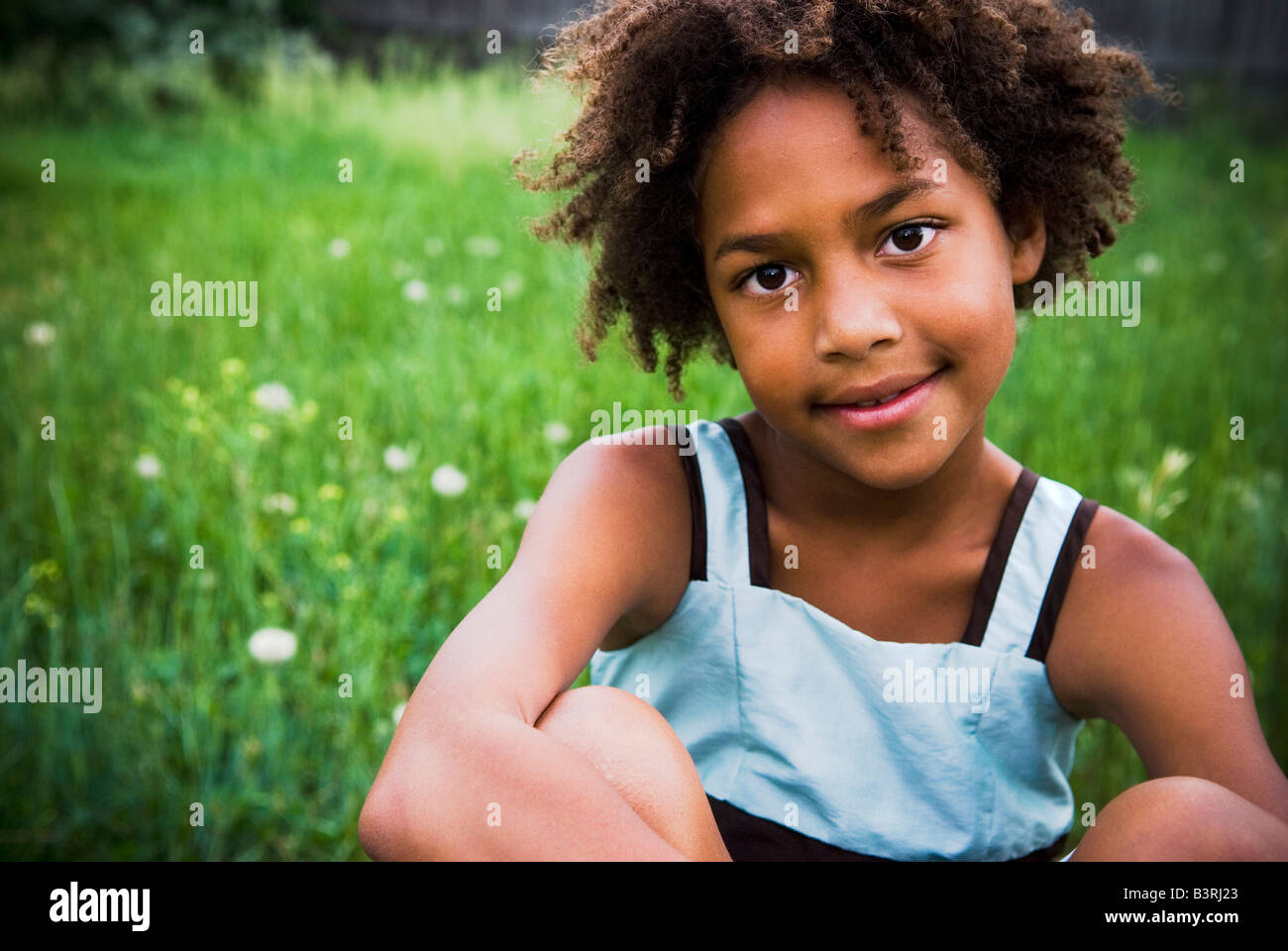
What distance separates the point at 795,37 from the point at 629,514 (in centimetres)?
55

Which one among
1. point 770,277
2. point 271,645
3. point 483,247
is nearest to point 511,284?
point 483,247

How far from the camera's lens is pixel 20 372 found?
3.06 meters

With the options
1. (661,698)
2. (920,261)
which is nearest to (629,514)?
(661,698)

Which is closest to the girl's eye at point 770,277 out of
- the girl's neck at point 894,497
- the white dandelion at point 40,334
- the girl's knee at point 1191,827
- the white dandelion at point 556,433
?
the girl's neck at point 894,497

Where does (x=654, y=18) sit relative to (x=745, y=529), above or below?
above

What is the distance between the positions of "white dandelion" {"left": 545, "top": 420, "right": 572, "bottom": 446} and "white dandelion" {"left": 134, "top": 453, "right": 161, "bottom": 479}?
762mm

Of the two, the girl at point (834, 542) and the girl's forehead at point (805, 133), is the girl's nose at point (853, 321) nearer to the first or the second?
the girl at point (834, 542)

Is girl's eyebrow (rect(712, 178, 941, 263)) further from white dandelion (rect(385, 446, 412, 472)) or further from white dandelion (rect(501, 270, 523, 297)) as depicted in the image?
white dandelion (rect(501, 270, 523, 297))

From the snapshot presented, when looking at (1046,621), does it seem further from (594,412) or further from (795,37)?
(594,412)

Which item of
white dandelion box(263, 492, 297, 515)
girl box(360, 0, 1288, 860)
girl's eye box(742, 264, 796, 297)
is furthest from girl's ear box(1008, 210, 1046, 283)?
white dandelion box(263, 492, 297, 515)

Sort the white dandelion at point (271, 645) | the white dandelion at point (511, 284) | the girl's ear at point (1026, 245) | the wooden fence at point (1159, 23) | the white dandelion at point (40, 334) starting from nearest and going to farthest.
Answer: the girl's ear at point (1026, 245)
the white dandelion at point (271, 645)
the white dandelion at point (40, 334)
the white dandelion at point (511, 284)
the wooden fence at point (1159, 23)

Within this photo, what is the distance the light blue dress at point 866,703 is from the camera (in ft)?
4.98

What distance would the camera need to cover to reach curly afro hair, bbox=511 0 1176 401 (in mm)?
1372

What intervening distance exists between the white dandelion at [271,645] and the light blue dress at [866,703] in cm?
63
